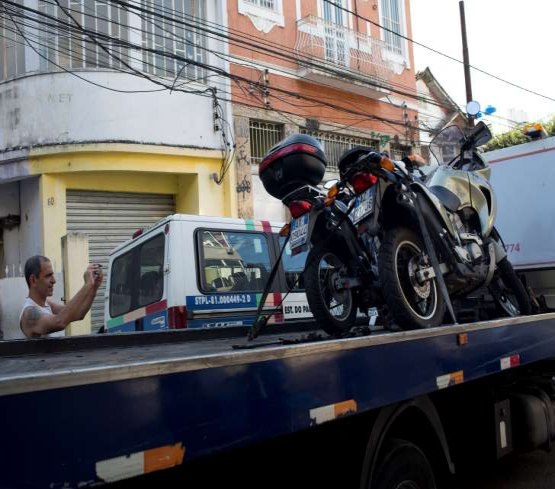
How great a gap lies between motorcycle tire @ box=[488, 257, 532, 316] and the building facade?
7.86 m

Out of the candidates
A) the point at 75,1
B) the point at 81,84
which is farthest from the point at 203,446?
the point at 75,1

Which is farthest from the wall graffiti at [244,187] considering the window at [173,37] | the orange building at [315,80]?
the window at [173,37]

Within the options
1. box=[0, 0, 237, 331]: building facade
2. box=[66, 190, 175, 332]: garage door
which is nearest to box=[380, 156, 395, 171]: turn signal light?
box=[0, 0, 237, 331]: building facade

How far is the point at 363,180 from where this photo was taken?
13.3 feet

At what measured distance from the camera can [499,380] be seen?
177 inches

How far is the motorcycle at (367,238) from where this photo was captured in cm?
403

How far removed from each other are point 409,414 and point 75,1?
1143 cm

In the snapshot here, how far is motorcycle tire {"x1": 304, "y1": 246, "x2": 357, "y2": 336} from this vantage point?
4133 millimetres

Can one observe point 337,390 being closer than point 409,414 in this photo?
Yes

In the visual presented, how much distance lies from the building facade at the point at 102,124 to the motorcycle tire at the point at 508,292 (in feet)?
25.8

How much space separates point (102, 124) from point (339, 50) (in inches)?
254

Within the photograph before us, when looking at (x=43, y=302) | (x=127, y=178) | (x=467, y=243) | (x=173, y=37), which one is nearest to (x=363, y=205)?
(x=467, y=243)

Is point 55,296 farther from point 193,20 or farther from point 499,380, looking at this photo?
point 499,380

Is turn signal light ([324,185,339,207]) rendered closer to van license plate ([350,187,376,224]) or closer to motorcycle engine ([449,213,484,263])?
van license plate ([350,187,376,224])
